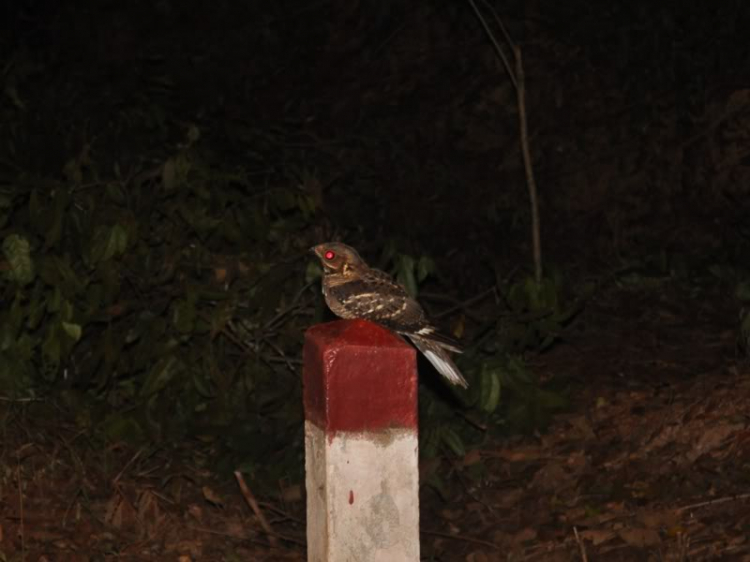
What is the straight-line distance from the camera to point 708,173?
11.3 meters

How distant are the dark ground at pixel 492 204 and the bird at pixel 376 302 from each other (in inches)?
43.2

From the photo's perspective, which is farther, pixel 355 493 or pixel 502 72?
pixel 502 72

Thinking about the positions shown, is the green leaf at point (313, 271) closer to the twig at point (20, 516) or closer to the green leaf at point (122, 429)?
the green leaf at point (122, 429)

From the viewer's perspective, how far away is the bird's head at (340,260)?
601 cm

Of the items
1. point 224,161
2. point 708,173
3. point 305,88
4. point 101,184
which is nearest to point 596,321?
point 708,173

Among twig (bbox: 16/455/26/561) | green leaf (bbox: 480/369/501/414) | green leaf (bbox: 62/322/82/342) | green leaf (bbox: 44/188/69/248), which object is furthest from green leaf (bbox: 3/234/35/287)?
green leaf (bbox: 480/369/501/414)

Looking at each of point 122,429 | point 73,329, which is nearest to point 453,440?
point 122,429

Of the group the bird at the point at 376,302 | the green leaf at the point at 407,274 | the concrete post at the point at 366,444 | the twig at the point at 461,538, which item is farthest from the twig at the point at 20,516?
the concrete post at the point at 366,444

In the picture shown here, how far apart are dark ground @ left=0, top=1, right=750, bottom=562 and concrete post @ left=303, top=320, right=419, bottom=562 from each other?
191 centimetres

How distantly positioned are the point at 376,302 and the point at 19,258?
235 centimetres

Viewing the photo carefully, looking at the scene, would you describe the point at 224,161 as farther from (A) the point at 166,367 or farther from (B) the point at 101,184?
(A) the point at 166,367

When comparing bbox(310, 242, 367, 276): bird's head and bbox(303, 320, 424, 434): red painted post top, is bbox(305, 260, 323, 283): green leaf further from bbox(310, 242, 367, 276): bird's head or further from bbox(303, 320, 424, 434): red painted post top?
bbox(303, 320, 424, 434): red painted post top

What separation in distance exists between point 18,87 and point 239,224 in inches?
172

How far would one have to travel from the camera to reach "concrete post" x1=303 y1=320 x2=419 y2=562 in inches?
147
